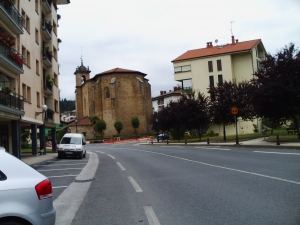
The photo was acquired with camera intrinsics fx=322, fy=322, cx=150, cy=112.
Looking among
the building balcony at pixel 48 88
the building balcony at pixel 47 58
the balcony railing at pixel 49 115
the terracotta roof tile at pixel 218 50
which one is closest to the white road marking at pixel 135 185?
the balcony railing at pixel 49 115

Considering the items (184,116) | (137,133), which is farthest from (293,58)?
(137,133)

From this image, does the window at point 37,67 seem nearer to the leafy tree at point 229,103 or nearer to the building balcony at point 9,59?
the building balcony at point 9,59

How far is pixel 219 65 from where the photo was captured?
187 ft

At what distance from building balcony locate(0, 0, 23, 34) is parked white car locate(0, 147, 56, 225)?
17877 mm

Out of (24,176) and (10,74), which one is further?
(10,74)

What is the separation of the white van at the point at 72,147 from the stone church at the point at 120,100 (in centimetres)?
5542

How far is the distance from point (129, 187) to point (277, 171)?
4.83 meters

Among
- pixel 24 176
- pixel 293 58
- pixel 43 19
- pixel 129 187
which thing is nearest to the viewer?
pixel 24 176

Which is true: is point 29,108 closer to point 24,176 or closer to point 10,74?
point 10,74

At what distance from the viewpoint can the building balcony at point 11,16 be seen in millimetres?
19867

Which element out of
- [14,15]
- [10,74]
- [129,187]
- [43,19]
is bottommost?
[129,187]

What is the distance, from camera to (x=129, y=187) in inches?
352

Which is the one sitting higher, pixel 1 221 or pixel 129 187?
pixel 1 221

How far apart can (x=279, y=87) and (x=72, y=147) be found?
16.1 metres
